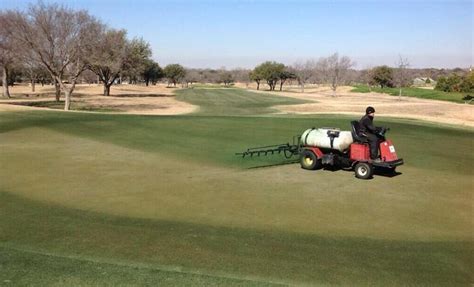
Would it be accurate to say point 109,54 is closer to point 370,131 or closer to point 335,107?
point 335,107

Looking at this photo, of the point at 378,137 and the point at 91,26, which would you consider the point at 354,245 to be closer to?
the point at 378,137

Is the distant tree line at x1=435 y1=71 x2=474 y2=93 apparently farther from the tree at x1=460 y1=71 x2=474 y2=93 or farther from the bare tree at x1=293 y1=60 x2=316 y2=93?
the bare tree at x1=293 y1=60 x2=316 y2=93

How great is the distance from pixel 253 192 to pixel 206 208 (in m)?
1.89

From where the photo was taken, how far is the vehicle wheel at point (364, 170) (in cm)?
1307

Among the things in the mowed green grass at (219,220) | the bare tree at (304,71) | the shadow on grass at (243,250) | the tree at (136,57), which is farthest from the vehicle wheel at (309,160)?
the bare tree at (304,71)

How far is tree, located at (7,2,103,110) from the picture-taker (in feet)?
149

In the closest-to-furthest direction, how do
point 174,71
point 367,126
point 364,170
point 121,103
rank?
1. point 367,126
2. point 364,170
3. point 121,103
4. point 174,71

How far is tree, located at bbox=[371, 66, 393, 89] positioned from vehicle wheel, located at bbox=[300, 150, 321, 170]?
133 meters

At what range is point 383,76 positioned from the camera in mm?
142000

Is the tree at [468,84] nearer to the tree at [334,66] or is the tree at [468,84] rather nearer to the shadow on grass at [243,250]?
the tree at [334,66]

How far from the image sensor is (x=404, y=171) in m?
14.8

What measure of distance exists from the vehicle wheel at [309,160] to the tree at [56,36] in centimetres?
3729

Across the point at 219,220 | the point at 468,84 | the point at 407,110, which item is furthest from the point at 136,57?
the point at 219,220

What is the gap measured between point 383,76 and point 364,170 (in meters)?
136
